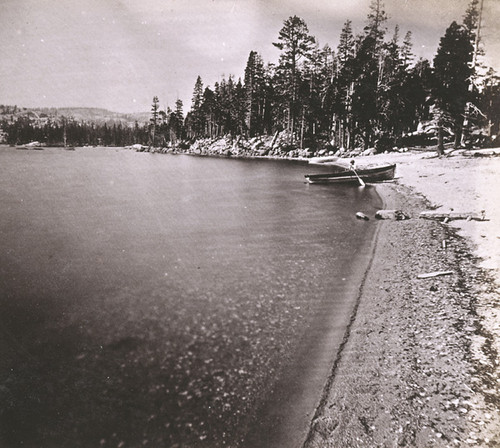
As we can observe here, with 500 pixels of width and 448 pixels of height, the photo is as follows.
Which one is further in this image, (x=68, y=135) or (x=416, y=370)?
(x=68, y=135)

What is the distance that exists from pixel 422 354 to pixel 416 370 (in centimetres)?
42

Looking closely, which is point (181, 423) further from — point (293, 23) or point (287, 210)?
point (293, 23)

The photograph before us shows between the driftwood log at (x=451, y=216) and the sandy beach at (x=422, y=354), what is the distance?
39.0 inches

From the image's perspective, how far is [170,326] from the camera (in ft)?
23.0

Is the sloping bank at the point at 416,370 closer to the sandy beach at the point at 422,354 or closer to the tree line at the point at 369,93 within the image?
the sandy beach at the point at 422,354

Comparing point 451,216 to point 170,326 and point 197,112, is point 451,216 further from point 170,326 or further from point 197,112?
point 197,112

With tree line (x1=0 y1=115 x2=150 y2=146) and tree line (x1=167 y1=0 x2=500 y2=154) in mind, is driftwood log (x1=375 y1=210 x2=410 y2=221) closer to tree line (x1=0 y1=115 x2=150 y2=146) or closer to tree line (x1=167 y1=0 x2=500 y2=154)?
tree line (x1=167 y1=0 x2=500 y2=154)

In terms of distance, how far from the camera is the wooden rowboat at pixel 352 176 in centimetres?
2634

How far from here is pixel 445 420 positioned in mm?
4203

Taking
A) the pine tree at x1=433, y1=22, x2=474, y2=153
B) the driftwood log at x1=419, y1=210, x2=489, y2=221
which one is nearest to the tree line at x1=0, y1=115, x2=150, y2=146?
the pine tree at x1=433, y1=22, x2=474, y2=153

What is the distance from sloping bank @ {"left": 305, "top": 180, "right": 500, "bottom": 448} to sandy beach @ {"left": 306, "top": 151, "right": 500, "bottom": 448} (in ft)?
0.04

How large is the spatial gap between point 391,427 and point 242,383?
2157 millimetres

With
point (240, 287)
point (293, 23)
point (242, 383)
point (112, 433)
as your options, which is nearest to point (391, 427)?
point (242, 383)

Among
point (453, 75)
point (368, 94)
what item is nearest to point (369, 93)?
point (368, 94)
